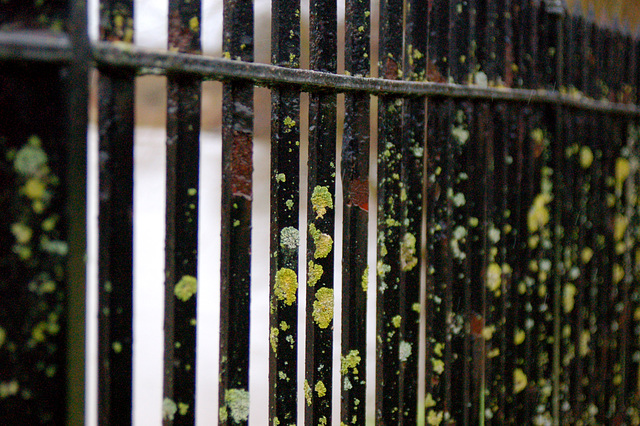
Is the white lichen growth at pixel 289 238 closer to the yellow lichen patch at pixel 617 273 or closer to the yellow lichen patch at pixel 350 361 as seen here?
the yellow lichen patch at pixel 350 361

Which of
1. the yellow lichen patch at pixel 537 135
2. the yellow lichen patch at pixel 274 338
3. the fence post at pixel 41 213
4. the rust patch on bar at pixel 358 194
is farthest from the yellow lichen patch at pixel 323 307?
the yellow lichen patch at pixel 537 135

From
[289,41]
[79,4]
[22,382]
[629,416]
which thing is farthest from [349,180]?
[629,416]

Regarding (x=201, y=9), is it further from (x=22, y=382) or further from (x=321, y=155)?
(x=22, y=382)

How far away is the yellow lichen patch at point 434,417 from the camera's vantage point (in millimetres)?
1621

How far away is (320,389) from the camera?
1.31 metres

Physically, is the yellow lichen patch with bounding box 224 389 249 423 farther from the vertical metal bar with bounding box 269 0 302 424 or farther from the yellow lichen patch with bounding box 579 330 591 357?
the yellow lichen patch with bounding box 579 330 591 357

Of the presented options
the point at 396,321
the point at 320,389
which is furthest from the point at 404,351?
the point at 320,389

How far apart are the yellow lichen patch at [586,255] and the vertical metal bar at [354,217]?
4.27ft

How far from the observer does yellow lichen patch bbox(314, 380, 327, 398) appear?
4.28ft

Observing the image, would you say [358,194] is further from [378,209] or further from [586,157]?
[586,157]

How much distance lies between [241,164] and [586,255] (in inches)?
69.7

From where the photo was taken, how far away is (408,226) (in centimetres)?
151

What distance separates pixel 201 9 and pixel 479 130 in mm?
1055

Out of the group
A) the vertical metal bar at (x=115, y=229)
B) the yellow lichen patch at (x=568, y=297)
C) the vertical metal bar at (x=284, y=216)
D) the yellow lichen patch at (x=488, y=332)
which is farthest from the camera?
the yellow lichen patch at (x=568, y=297)
